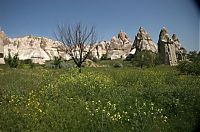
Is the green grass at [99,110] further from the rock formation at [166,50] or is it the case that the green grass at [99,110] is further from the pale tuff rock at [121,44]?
the pale tuff rock at [121,44]

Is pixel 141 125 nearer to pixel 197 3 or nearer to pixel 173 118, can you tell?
pixel 173 118

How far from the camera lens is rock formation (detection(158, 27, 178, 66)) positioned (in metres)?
41.1

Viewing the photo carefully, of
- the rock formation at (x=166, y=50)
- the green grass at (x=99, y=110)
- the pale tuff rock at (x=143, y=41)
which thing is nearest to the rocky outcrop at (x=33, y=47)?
the pale tuff rock at (x=143, y=41)

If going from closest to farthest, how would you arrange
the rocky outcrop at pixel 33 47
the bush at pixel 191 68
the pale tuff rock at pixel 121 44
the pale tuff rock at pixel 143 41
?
the bush at pixel 191 68
the pale tuff rock at pixel 143 41
the pale tuff rock at pixel 121 44
the rocky outcrop at pixel 33 47

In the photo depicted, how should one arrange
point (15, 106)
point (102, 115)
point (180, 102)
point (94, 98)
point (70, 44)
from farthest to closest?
point (70, 44) → point (94, 98) → point (180, 102) → point (15, 106) → point (102, 115)

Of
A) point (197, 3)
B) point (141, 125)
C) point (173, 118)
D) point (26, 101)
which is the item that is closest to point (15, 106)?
point (26, 101)

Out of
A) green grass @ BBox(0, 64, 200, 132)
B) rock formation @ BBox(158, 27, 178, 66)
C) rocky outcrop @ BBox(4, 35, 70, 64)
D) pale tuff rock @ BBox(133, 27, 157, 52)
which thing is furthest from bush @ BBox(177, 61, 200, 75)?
rocky outcrop @ BBox(4, 35, 70, 64)

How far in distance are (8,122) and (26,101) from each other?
1.60m

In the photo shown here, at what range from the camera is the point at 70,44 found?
27.4 m

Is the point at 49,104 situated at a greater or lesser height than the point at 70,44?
lesser

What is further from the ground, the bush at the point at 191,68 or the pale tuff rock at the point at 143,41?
the pale tuff rock at the point at 143,41

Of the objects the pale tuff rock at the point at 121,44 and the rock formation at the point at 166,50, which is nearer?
the rock formation at the point at 166,50

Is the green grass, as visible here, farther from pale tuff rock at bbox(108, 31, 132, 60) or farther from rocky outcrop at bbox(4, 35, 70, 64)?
rocky outcrop at bbox(4, 35, 70, 64)

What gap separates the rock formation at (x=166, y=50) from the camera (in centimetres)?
4112
